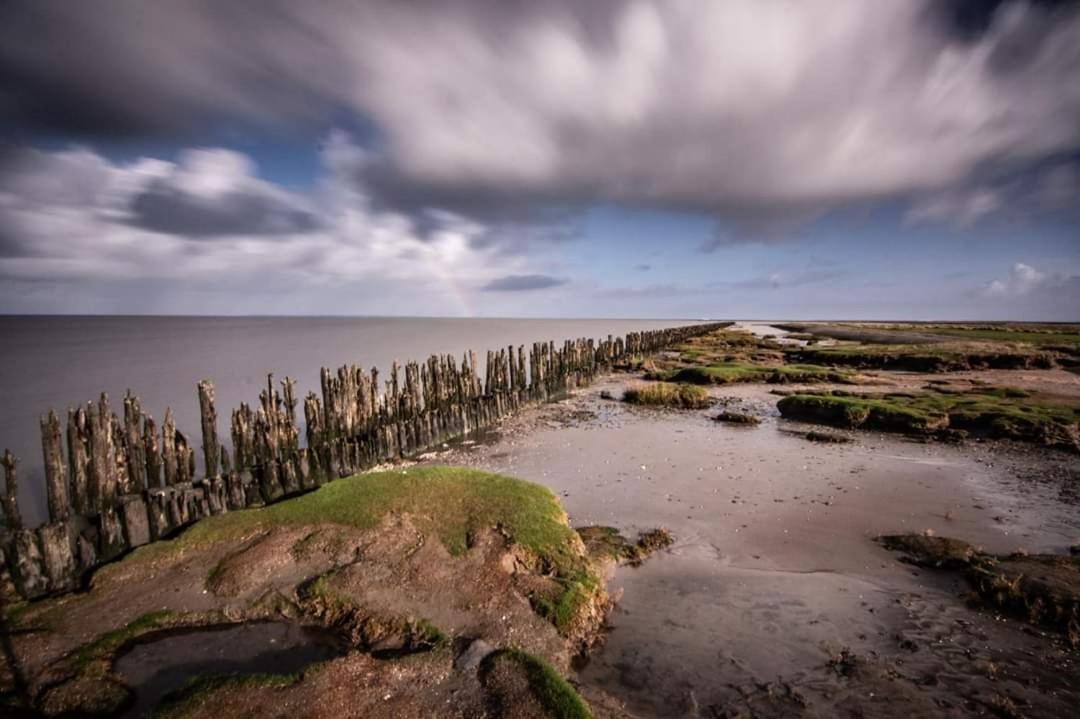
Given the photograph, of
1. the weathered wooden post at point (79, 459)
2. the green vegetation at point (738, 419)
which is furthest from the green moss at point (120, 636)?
the green vegetation at point (738, 419)

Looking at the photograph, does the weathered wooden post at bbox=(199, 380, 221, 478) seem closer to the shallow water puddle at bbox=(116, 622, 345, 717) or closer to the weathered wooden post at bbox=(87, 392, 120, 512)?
the weathered wooden post at bbox=(87, 392, 120, 512)

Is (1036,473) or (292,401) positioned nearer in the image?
(292,401)

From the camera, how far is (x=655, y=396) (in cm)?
2159

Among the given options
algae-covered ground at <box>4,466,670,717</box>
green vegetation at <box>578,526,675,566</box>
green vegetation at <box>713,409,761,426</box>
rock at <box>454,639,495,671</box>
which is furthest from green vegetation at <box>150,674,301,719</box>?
green vegetation at <box>713,409,761,426</box>

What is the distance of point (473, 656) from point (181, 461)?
6615 mm

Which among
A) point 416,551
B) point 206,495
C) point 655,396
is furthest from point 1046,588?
point 655,396

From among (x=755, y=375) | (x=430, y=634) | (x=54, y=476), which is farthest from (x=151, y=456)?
(x=755, y=375)

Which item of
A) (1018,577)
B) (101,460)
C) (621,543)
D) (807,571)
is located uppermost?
(101,460)

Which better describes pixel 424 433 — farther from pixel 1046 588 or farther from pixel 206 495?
pixel 1046 588

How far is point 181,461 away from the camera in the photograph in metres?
8.53

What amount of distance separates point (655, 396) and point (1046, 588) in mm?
15512

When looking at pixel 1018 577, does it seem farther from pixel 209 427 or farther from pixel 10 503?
pixel 10 503

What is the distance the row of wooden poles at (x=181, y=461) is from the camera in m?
6.90

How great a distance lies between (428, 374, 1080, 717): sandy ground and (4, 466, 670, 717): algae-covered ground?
844 mm
